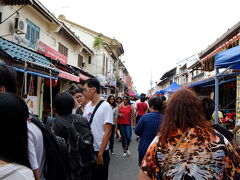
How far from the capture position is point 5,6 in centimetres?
852

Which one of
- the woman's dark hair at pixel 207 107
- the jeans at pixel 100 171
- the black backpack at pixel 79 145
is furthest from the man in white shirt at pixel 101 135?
the woman's dark hair at pixel 207 107

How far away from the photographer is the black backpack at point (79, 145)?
8.81 feet

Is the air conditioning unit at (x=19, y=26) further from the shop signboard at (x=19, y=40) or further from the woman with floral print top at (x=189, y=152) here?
the woman with floral print top at (x=189, y=152)

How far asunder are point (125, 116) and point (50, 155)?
20.2 ft

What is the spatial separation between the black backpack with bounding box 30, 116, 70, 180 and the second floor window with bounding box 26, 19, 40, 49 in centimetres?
898

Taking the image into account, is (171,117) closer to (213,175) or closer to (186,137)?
(186,137)

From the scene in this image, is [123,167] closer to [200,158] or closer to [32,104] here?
[32,104]

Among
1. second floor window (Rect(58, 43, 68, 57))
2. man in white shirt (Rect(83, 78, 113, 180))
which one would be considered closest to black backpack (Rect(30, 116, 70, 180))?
man in white shirt (Rect(83, 78, 113, 180))

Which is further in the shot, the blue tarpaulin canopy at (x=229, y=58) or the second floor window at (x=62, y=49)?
the second floor window at (x=62, y=49)

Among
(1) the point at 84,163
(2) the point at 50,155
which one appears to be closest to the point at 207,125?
(2) the point at 50,155

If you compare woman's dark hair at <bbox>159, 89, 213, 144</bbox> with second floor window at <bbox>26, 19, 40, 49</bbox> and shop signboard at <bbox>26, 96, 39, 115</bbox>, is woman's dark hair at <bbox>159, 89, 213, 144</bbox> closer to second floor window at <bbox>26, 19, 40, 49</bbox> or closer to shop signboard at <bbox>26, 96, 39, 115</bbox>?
shop signboard at <bbox>26, 96, 39, 115</bbox>

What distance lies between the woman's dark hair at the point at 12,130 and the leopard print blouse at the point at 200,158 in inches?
39.6

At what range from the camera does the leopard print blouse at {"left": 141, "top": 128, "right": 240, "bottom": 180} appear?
184 centimetres

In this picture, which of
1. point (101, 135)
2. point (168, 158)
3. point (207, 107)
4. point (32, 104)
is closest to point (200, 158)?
point (168, 158)
